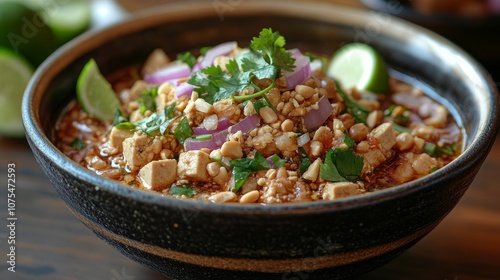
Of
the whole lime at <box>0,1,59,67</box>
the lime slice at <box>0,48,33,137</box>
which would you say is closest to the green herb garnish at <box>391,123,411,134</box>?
the lime slice at <box>0,48,33,137</box>

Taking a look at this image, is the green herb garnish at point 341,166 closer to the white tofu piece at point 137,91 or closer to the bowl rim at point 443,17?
the white tofu piece at point 137,91

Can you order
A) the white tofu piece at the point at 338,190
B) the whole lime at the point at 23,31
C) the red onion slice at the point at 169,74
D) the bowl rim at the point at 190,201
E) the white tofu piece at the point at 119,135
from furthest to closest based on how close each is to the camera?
the whole lime at the point at 23,31 < the red onion slice at the point at 169,74 < the white tofu piece at the point at 119,135 < the white tofu piece at the point at 338,190 < the bowl rim at the point at 190,201

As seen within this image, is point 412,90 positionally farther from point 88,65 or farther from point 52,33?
point 52,33

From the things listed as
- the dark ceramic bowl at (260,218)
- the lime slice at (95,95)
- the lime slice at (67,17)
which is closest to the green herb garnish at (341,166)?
the dark ceramic bowl at (260,218)

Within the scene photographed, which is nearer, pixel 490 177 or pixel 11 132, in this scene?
pixel 490 177

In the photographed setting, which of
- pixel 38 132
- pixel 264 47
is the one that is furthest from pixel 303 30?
pixel 38 132

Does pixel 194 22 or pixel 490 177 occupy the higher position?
pixel 194 22

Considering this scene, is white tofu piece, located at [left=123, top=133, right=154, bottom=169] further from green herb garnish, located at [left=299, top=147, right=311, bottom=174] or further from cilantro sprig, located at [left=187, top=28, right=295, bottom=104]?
green herb garnish, located at [left=299, top=147, right=311, bottom=174]
